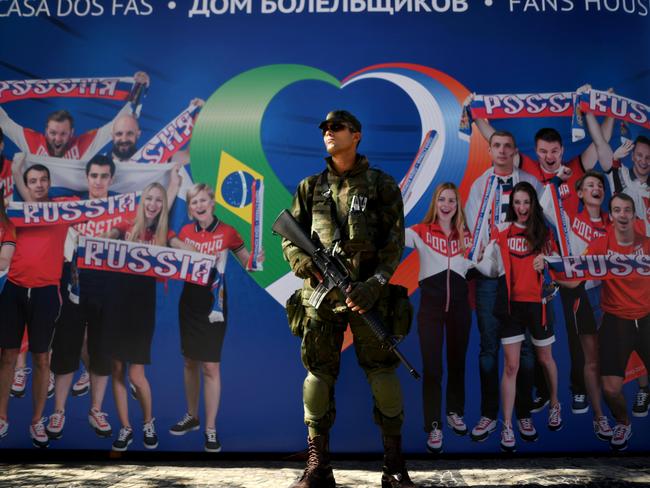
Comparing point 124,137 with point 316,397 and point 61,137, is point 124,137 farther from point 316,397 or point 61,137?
point 316,397

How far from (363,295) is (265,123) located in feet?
5.57

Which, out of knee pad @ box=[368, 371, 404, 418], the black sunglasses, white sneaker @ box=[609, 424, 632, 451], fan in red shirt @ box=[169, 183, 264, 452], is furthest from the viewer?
fan in red shirt @ box=[169, 183, 264, 452]

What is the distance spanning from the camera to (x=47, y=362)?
11.8 feet

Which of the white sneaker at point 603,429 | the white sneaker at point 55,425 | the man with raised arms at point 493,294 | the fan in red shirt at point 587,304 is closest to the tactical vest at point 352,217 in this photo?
the man with raised arms at point 493,294

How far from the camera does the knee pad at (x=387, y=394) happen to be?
2.76 m

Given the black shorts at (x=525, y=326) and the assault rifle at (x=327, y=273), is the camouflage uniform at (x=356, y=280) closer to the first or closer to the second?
the assault rifle at (x=327, y=273)

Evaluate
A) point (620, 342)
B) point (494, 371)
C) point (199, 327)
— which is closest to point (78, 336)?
point (199, 327)

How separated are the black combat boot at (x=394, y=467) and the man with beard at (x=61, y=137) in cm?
287

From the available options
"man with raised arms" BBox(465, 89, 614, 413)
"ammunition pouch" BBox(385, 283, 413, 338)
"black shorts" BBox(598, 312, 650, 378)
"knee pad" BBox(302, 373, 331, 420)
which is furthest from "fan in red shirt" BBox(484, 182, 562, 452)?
"knee pad" BBox(302, 373, 331, 420)

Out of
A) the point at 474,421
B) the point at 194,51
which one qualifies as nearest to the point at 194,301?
the point at 194,51

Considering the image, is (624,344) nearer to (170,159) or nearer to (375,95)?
(375,95)

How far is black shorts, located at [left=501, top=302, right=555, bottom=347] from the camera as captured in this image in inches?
139

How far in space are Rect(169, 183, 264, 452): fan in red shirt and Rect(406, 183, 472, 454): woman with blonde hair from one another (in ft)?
4.28

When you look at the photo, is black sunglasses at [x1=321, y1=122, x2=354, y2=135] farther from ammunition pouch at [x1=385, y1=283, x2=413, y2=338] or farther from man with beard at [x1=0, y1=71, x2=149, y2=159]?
man with beard at [x1=0, y1=71, x2=149, y2=159]
